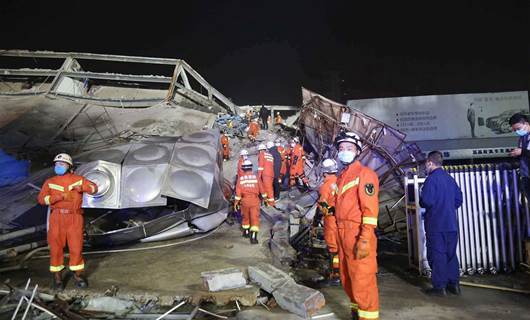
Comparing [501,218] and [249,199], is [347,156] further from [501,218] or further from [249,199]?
[249,199]

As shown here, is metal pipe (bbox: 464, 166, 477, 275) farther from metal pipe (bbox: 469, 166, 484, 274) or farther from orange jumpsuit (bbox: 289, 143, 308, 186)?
orange jumpsuit (bbox: 289, 143, 308, 186)

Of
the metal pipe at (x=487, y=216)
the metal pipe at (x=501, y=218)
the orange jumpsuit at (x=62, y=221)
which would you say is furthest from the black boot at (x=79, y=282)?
the metal pipe at (x=501, y=218)

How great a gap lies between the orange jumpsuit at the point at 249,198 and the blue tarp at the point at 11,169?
5.55 meters

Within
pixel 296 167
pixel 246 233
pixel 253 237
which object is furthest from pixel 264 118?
pixel 253 237

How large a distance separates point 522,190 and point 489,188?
1.28 feet

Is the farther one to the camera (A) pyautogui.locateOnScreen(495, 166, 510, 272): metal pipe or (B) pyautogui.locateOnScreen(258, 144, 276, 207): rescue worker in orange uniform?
(B) pyautogui.locateOnScreen(258, 144, 276, 207): rescue worker in orange uniform

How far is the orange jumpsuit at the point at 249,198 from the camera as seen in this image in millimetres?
6992

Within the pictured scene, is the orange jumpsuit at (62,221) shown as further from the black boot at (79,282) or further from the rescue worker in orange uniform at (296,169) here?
the rescue worker in orange uniform at (296,169)

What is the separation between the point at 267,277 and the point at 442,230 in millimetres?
2148

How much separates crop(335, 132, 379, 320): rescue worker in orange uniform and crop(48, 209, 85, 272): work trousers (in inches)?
134

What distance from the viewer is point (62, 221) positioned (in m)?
4.69

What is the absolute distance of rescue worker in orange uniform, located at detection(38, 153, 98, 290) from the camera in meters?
4.65

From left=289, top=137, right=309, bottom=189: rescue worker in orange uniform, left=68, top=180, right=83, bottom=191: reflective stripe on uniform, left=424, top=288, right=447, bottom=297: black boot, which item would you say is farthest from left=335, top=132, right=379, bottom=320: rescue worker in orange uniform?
left=289, top=137, right=309, bottom=189: rescue worker in orange uniform

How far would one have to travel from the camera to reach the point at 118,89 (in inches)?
701
